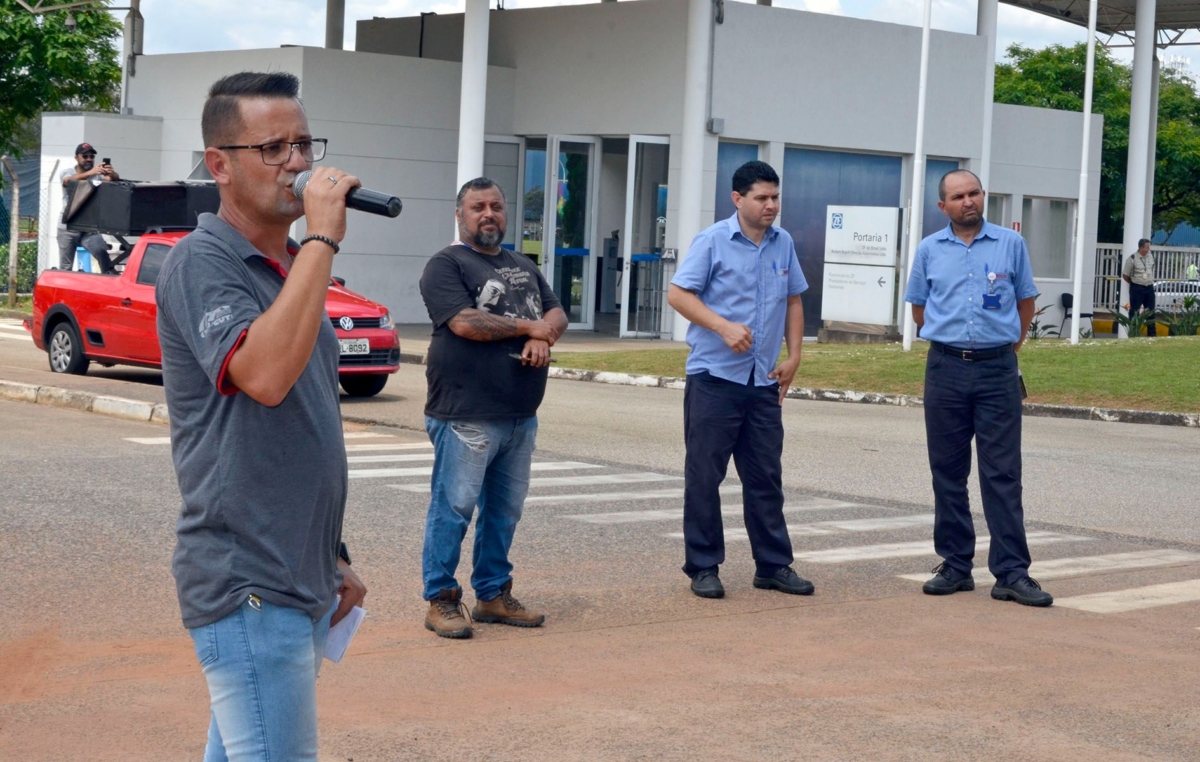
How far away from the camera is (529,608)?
7469mm

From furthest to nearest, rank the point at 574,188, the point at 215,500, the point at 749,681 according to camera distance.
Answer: the point at 574,188, the point at 749,681, the point at 215,500

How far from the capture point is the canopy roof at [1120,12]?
37.8 meters

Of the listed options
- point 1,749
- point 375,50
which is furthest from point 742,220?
point 375,50

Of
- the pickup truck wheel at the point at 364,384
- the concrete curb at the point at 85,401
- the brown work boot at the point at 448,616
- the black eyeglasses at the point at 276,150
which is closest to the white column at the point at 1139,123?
the pickup truck wheel at the point at 364,384

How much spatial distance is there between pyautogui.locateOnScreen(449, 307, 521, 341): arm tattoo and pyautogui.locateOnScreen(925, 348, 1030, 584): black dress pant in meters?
2.53

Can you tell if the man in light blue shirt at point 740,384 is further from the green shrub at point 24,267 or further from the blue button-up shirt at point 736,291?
the green shrub at point 24,267

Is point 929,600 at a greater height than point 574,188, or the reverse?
point 574,188

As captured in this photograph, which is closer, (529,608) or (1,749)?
(1,749)

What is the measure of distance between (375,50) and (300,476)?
109ft

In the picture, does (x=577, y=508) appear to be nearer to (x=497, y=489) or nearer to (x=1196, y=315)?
(x=497, y=489)

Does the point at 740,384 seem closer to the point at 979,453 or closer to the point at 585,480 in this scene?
the point at 979,453

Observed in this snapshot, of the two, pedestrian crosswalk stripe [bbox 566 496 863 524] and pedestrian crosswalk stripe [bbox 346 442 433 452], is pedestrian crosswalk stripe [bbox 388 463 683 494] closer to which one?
pedestrian crosswalk stripe [bbox 566 496 863 524]

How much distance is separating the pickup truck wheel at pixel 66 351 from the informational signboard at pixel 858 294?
44.6 ft

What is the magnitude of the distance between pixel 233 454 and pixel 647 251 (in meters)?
25.3
